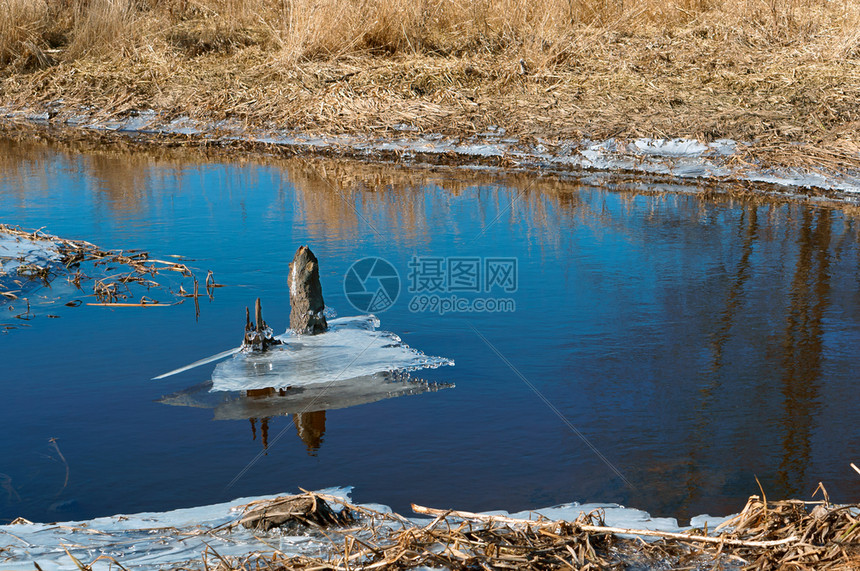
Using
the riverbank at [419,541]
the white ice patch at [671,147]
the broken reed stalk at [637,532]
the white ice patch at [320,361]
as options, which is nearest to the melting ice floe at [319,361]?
the white ice patch at [320,361]

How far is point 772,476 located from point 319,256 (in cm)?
366

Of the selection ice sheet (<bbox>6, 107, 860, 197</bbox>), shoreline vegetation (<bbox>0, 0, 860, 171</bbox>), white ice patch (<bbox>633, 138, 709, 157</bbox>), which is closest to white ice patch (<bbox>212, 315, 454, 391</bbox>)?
ice sheet (<bbox>6, 107, 860, 197</bbox>)

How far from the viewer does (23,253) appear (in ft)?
19.7

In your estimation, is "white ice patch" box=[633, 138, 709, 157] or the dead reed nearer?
the dead reed

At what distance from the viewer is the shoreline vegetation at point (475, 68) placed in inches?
383

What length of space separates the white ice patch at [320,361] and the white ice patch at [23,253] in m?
2.22

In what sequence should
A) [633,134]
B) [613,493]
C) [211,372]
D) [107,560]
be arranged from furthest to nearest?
[633,134] → [211,372] → [613,493] → [107,560]

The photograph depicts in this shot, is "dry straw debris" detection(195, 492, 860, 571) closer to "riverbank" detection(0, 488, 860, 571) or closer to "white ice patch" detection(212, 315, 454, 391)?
"riverbank" detection(0, 488, 860, 571)

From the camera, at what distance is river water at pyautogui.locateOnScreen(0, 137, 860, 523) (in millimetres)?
3404

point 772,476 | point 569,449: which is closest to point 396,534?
point 569,449

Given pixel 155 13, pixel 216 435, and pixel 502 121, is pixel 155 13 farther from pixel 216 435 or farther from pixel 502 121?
pixel 216 435

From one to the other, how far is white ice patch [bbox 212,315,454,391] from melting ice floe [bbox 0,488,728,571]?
4.00ft

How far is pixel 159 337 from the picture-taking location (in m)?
4.82

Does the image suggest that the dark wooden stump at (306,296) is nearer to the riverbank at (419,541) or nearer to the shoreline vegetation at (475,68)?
the riverbank at (419,541)
